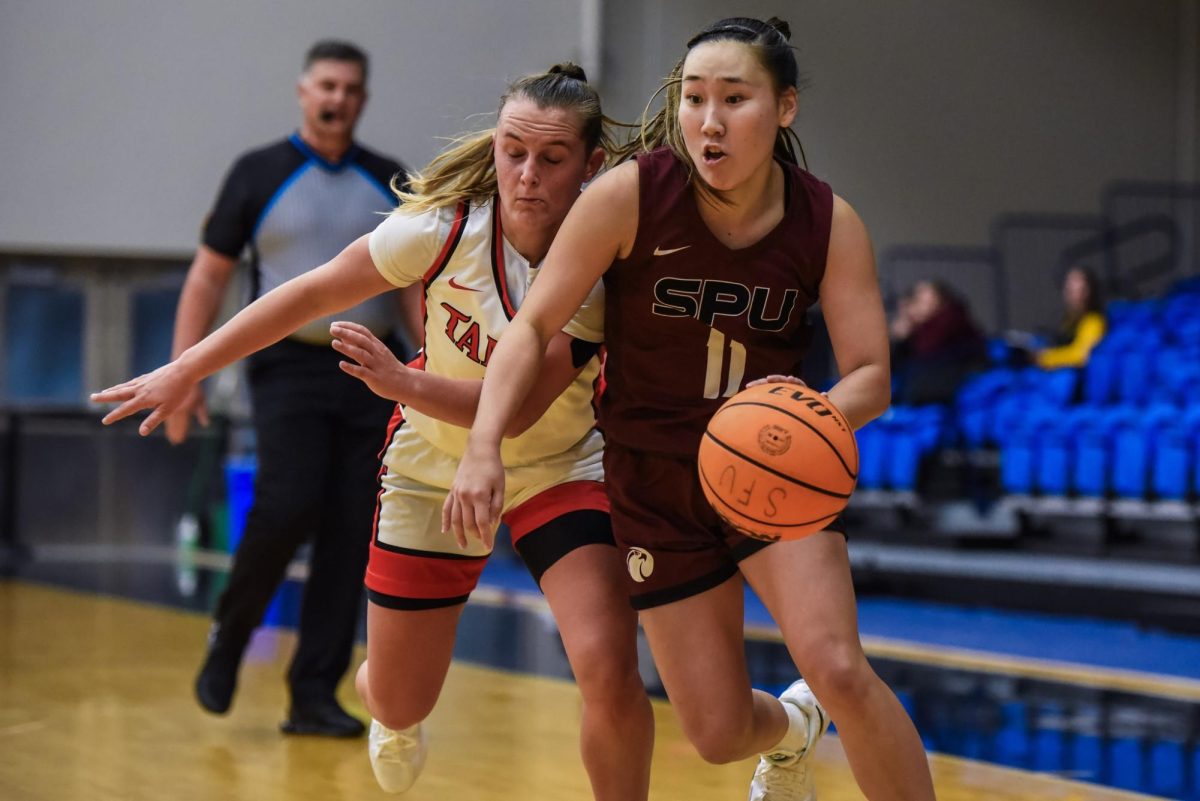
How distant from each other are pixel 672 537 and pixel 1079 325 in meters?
8.41

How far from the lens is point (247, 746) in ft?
15.7

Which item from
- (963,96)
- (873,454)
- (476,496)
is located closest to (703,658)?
(476,496)

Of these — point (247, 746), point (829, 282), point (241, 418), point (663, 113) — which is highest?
point (663, 113)

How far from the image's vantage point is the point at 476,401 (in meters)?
3.19

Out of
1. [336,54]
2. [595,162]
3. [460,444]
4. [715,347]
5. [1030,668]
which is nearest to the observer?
[715,347]

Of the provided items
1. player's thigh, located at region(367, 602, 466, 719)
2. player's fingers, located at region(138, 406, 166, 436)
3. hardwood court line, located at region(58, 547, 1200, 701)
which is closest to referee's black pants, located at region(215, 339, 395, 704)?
hardwood court line, located at region(58, 547, 1200, 701)

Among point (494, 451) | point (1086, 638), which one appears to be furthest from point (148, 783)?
point (1086, 638)

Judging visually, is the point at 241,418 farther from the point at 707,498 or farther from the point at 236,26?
the point at 707,498

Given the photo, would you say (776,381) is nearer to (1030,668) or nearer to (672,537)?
(672,537)

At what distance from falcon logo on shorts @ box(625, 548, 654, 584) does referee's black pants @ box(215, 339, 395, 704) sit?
1.91 m

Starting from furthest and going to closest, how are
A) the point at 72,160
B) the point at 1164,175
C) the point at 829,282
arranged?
the point at 1164,175 < the point at 72,160 < the point at 829,282

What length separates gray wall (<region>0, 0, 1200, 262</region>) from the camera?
38.1 feet

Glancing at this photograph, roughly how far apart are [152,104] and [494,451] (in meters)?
9.78

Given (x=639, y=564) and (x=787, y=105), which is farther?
(x=639, y=564)
